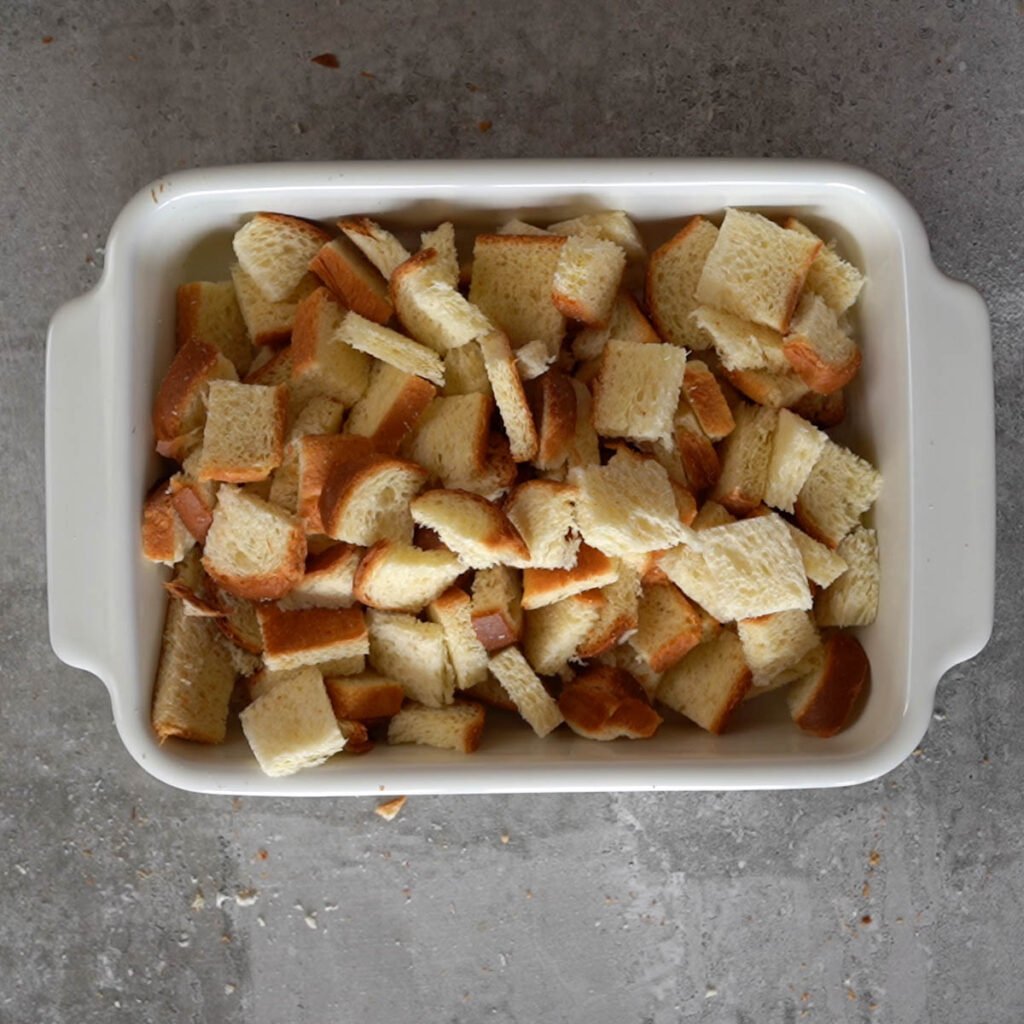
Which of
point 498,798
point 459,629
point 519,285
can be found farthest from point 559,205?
point 498,798

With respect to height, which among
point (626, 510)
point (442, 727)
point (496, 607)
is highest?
point (626, 510)

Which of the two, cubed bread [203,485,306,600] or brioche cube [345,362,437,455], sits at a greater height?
brioche cube [345,362,437,455]

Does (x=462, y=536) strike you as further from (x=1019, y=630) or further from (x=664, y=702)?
(x=1019, y=630)

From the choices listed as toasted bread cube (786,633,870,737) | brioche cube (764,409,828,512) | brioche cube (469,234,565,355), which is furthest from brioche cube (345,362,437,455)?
toasted bread cube (786,633,870,737)

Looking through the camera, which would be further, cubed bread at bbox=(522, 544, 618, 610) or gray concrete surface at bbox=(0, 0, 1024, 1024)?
gray concrete surface at bbox=(0, 0, 1024, 1024)

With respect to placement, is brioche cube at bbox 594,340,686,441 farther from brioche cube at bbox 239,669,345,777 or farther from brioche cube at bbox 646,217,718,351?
brioche cube at bbox 239,669,345,777

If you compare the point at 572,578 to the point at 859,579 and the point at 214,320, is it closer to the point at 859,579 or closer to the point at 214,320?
the point at 859,579
